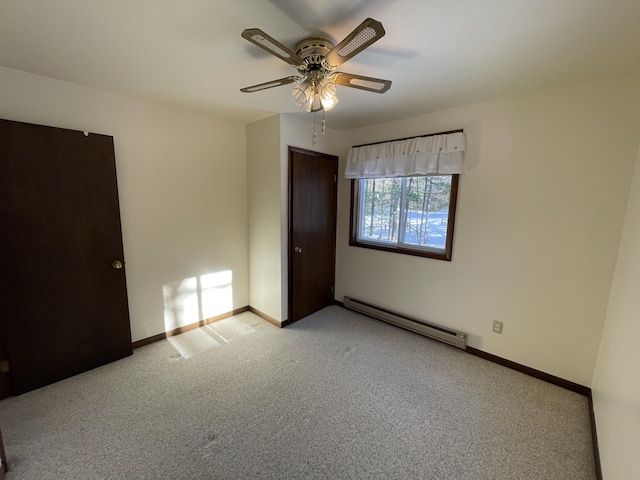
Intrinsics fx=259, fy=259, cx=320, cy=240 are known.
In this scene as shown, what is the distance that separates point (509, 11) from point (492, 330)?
2.37 m

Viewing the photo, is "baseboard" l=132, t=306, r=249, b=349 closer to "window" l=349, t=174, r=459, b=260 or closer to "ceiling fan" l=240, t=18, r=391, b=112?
"window" l=349, t=174, r=459, b=260

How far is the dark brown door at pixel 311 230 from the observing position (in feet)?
9.66

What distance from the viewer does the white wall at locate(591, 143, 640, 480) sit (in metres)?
1.16

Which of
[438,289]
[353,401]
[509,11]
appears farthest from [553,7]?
[353,401]

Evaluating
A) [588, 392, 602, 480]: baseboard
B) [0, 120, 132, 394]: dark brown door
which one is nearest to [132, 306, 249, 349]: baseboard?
[0, 120, 132, 394]: dark brown door

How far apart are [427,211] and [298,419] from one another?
7.43ft

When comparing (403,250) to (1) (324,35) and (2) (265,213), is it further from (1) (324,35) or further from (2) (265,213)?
(1) (324,35)

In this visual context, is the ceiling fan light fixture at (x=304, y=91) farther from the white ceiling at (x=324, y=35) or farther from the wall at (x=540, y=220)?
the wall at (x=540, y=220)

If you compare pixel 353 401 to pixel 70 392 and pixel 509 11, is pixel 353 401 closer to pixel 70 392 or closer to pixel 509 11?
pixel 70 392

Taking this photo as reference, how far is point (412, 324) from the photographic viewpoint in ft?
9.41

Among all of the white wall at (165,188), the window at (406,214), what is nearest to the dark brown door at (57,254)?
the white wall at (165,188)

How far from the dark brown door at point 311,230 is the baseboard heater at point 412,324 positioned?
1.57 feet

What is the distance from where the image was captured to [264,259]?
312cm

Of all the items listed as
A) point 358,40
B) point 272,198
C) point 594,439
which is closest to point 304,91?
point 358,40
